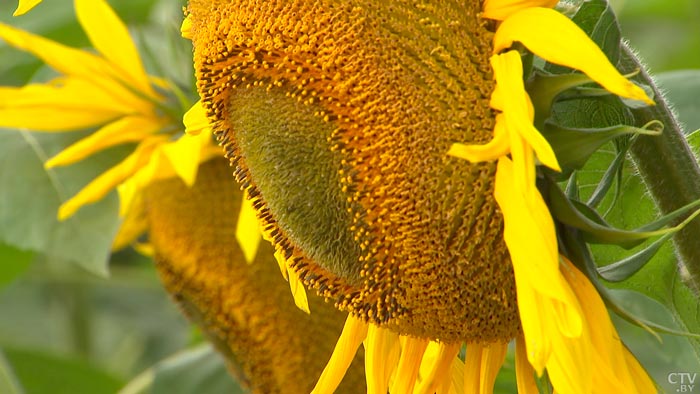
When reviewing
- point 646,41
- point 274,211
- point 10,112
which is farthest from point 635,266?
point 646,41

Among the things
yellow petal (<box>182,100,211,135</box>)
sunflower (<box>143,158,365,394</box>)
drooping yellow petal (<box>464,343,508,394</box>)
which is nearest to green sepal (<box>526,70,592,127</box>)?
drooping yellow petal (<box>464,343,508,394</box>)

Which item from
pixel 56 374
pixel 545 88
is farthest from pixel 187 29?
pixel 56 374

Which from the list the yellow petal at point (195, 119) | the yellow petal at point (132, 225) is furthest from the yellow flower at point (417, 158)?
the yellow petal at point (132, 225)

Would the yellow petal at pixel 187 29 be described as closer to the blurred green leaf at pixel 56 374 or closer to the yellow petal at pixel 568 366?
the yellow petal at pixel 568 366

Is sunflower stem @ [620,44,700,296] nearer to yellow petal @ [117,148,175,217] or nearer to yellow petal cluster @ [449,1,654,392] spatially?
yellow petal cluster @ [449,1,654,392]

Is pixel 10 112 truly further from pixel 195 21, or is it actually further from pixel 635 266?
pixel 635 266

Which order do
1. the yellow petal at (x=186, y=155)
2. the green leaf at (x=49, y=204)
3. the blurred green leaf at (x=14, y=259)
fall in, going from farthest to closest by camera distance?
the blurred green leaf at (x=14, y=259), the green leaf at (x=49, y=204), the yellow petal at (x=186, y=155)

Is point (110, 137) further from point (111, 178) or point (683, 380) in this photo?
point (683, 380)
